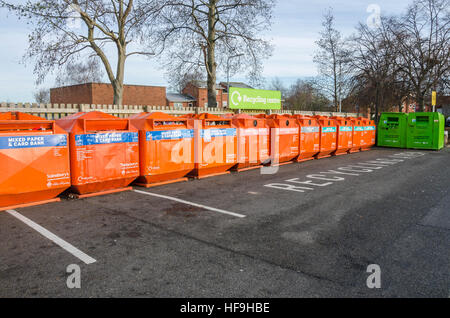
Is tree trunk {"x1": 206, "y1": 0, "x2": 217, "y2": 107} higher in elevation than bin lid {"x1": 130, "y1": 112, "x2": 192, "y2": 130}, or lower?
higher

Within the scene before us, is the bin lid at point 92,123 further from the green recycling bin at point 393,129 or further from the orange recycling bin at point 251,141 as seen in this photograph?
the green recycling bin at point 393,129

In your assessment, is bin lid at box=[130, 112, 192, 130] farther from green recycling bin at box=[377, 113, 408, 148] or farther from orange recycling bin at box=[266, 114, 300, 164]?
green recycling bin at box=[377, 113, 408, 148]

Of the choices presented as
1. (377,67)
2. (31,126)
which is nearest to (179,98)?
(377,67)

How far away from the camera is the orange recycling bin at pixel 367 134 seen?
17625 millimetres

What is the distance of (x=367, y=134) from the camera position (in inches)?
712

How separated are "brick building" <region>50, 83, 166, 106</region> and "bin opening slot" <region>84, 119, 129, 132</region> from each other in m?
37.8

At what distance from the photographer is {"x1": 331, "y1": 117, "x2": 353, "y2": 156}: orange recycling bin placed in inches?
607

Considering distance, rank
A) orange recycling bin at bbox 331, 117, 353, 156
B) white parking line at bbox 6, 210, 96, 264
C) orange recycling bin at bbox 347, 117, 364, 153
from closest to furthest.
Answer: white parking line at bbox 6, 210, 96, 264 → orange recycling bin at bbox 331, 117, 353, 156 → orange recycling bin at bbox 347, 117, 364, 153

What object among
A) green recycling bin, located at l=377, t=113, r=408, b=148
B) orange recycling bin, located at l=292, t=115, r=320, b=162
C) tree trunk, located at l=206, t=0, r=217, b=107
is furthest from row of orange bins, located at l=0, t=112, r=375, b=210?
tree trunk, located at l=206, t=0, r=217, b=107

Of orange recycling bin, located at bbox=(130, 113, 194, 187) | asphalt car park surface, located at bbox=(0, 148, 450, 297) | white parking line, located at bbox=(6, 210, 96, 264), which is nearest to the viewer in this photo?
asphalt car park surface, located at bbox=(0, 148, 450, 297)

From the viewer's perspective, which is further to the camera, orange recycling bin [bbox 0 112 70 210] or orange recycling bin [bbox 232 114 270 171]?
orange recycling bin [bbox 232 114 270 171]

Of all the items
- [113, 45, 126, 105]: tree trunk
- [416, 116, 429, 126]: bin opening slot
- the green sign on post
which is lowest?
[416, 116, 429, 126]: bin opening slot
